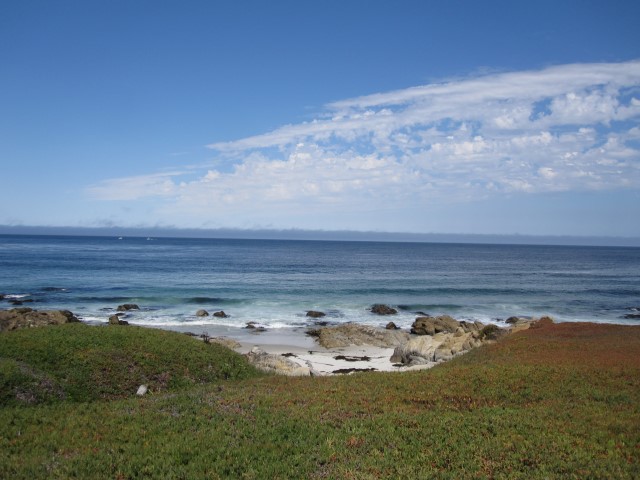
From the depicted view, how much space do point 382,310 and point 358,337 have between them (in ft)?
53.1

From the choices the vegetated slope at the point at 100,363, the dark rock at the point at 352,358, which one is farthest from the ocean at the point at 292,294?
the vegetated slope at the point at 100,363

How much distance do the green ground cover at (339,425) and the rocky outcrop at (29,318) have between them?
2105 cm

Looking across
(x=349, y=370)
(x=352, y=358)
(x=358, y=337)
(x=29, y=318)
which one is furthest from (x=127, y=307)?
(x=349, y=370)

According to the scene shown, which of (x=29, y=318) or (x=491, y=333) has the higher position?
(x=491, y=333)

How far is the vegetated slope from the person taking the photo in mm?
16203

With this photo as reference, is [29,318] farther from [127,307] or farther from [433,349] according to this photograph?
[433,349]

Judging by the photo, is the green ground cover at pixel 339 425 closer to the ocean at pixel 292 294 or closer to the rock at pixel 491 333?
the rock at pixel 491 333

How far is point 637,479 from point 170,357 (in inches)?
664

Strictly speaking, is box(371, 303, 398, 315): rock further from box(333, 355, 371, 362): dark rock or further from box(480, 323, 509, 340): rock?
box(480, 323, 509, 340): rock

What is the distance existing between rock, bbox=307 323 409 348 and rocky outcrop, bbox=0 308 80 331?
21437 mm

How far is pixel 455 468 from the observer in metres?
9.93

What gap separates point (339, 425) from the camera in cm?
1268

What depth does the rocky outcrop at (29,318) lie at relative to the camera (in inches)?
1490

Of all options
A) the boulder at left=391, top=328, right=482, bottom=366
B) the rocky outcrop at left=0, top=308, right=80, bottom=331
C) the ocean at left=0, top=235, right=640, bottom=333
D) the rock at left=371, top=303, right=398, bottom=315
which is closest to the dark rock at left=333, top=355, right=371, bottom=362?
the boulder at left=391, top=328, right=482, bottom=366
